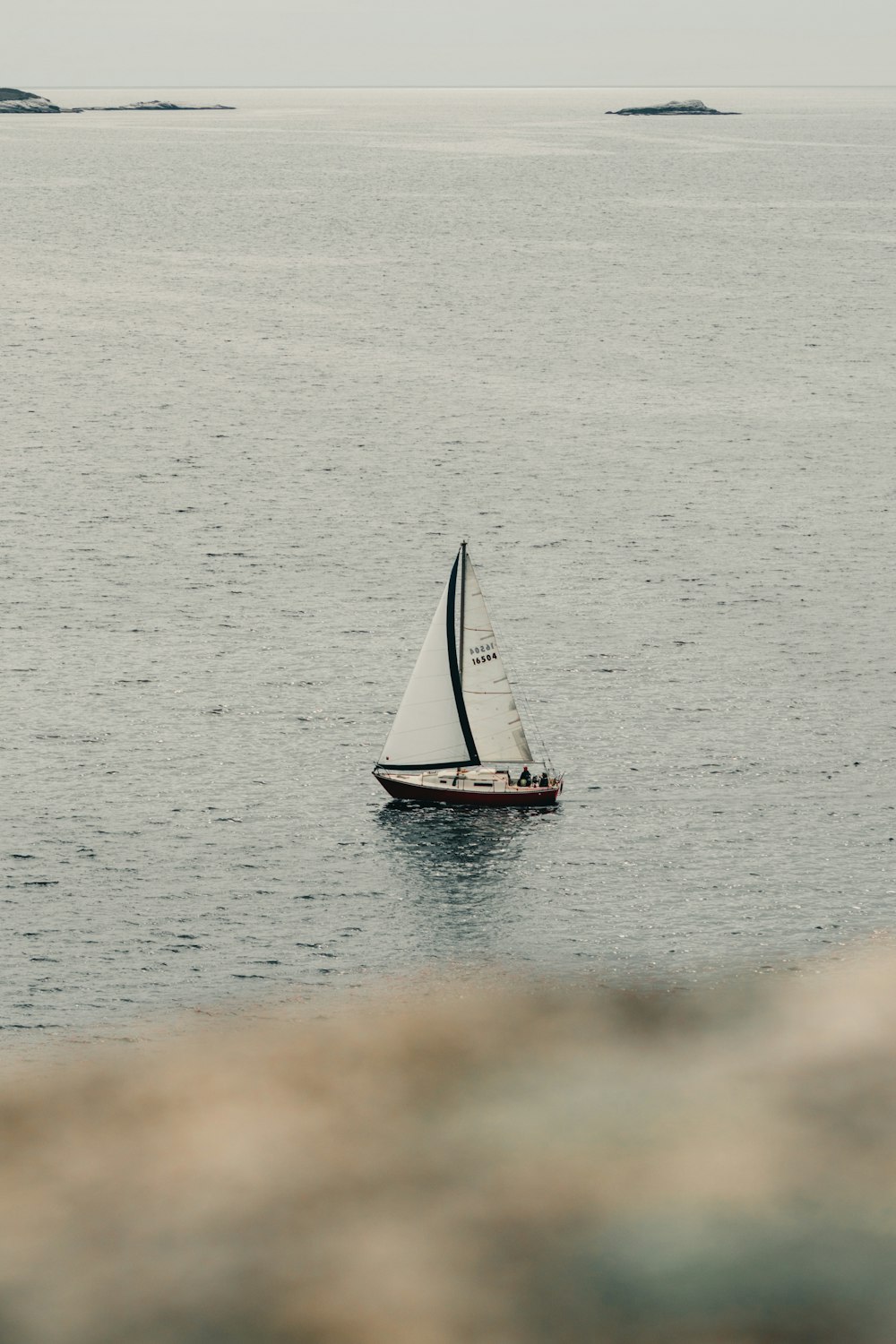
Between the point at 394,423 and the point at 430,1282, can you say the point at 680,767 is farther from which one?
the point at 394,423

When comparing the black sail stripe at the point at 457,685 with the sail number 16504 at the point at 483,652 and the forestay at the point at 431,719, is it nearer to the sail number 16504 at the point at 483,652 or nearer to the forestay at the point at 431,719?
the forestay at the point at 431,719

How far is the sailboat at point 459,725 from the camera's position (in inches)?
3824

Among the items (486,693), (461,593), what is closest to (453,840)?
(486,693)

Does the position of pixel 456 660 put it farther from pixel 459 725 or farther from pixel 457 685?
pixel 459 725

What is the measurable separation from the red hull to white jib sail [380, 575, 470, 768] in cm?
145

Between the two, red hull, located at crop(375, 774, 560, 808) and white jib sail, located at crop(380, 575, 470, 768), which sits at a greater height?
white jib sail, located at crop(380, 575, 470, 768)

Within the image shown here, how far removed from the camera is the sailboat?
97125 mm

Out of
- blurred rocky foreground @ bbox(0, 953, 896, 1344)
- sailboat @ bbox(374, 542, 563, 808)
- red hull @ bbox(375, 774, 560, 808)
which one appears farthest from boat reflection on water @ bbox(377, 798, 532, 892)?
blurred rocky foreground @ bbox(0, 953, 896, 1344)

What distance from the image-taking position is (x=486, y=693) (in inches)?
3866

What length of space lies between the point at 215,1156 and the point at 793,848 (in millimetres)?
39322

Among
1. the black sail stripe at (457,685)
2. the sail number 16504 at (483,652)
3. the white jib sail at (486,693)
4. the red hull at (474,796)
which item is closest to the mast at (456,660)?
the black sail stripe at (457,685)

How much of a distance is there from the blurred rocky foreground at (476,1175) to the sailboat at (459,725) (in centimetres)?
1937

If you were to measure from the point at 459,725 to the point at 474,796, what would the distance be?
4312 mm

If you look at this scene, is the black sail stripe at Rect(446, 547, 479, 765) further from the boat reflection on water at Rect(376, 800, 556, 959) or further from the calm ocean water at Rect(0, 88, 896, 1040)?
the calm ocean water at Rect(0, 88, 896, 1040)
